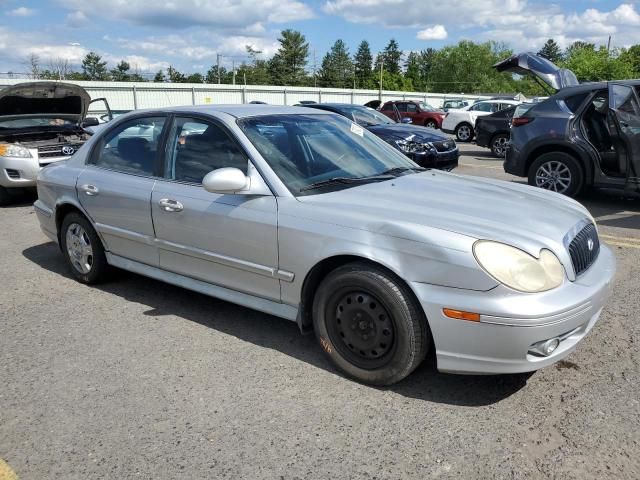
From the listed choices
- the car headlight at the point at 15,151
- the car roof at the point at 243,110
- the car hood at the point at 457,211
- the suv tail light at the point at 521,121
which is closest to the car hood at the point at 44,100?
the car headlight at the point at 15,151

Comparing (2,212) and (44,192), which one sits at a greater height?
(44,192)

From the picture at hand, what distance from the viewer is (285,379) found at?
325cm

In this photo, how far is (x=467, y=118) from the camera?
2025 cm

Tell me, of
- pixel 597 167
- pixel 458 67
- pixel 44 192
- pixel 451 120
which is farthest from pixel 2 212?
pixel 458 67

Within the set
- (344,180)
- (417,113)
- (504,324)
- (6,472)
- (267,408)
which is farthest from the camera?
(417,113)

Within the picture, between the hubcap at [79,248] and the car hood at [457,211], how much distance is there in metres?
2.42

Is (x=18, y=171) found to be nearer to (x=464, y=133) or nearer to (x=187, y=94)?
(x=464, y=133)

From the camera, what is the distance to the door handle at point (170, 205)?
12.6 ft

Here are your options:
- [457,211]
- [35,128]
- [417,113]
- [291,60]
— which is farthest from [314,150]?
[291,60]

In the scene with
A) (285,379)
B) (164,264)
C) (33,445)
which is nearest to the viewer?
(33,445)

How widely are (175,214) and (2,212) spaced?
585 cm

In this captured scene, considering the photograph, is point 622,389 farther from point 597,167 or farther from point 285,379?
point 597,167

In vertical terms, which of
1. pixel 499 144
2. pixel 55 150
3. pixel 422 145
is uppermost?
pixel 55 150

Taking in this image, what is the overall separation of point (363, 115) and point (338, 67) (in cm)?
9375
